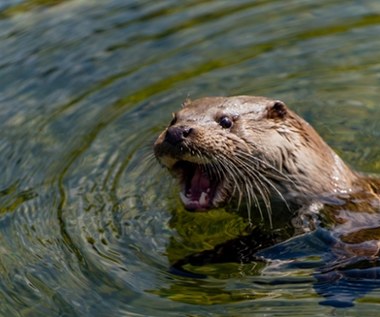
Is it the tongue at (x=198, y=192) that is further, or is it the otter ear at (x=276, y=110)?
the otter ear at (x=276, y=110)

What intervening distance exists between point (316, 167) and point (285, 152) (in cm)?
22

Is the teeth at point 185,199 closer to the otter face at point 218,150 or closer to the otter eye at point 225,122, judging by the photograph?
the otter face at point 218,150

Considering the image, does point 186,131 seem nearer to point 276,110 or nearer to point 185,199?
point 185,199

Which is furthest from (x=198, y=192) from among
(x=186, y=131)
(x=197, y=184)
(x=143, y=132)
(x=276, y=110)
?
(x=143, y=132)

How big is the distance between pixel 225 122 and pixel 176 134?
1.37 feet

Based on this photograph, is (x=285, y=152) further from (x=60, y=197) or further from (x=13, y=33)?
(x=13, y=33)

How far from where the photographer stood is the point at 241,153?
5.23 meters

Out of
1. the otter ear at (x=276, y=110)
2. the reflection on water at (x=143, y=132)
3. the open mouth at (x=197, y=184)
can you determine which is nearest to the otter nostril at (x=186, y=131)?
the open mouth at (x=197, y=184)

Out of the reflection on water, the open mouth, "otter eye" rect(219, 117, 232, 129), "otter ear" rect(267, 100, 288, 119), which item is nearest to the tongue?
the open mouth

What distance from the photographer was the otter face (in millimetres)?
4996

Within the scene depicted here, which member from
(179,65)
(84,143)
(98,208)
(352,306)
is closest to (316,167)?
(352,306)

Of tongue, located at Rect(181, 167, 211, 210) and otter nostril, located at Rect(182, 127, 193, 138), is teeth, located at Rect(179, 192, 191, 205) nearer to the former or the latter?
tongue, located at Rect(181, 167, 211, 210)

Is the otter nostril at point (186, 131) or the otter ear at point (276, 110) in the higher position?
the otter nostril at point (186, 131)

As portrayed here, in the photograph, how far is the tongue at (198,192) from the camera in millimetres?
5121
